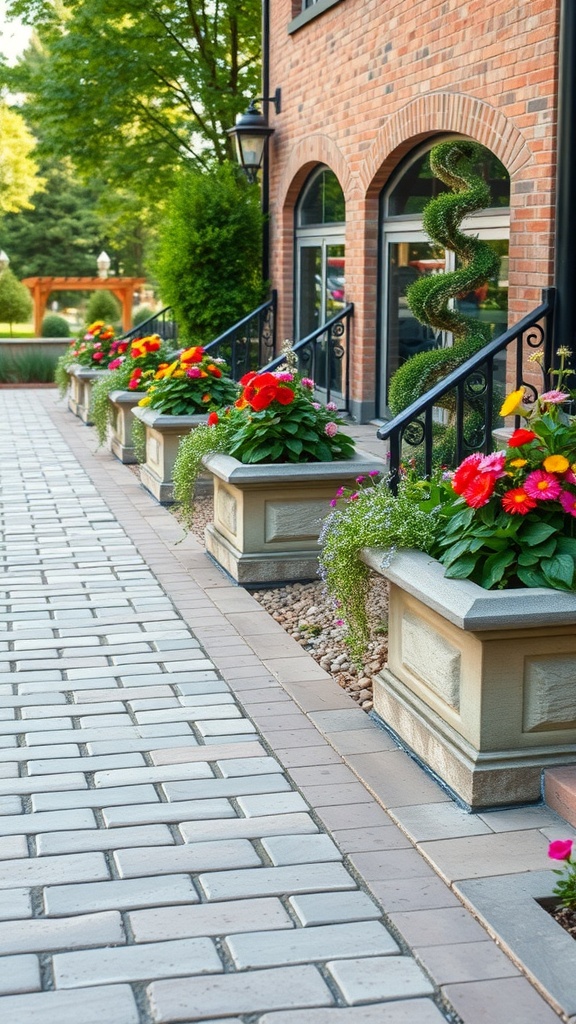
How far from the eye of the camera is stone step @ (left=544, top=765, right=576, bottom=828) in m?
3.93

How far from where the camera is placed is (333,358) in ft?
40.3

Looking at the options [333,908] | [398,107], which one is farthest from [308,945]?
[398,107]

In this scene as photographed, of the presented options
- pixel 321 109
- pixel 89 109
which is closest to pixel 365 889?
pixel 321 109

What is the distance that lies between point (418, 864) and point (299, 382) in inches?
181

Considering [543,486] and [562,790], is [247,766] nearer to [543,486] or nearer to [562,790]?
[562,790]

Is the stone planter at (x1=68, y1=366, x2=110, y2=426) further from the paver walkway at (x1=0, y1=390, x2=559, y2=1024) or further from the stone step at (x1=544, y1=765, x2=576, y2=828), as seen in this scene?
the stone step at (x1=544, y1=765, x2=576, y2=828)

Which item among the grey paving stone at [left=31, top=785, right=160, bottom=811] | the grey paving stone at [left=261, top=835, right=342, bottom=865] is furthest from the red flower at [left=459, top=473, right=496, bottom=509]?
the grey paving stone at [left=31, top=785, right=160, bottom=811]

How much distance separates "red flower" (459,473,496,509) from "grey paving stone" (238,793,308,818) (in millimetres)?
1149

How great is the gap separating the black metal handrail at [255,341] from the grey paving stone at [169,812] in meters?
9.40

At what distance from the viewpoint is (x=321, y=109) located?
39.0 ft

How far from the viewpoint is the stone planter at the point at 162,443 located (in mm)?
9500

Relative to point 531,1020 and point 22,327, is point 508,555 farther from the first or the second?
point 22,327

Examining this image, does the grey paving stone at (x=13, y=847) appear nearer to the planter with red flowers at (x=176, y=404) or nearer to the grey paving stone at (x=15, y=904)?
the grey paving stone at (x=15, y=904)

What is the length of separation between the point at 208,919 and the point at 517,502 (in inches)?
67.2
